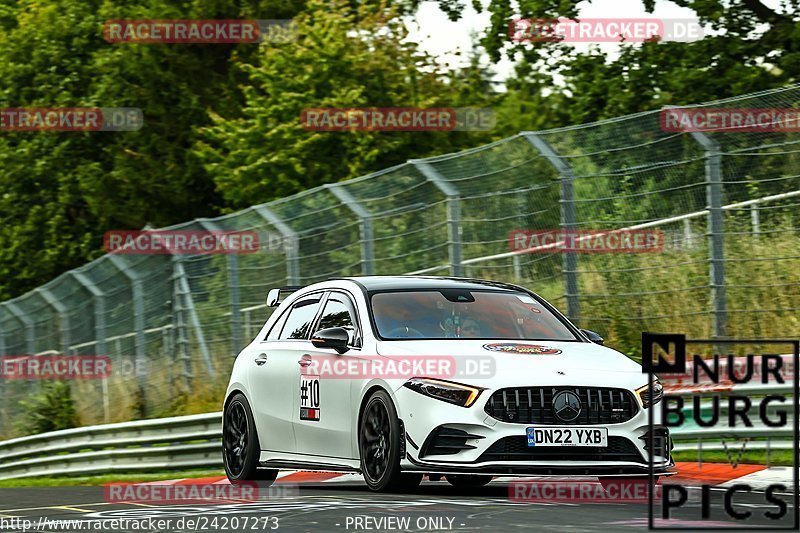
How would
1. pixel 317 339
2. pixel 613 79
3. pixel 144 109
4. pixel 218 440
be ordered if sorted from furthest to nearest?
1. pixel 144 109
2. pixel 613 79
3. pixel 218 440
4. pixel 317 339

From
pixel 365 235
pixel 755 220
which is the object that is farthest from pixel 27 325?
pixel 755 220

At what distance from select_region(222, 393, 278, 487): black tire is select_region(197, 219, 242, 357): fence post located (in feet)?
24.4

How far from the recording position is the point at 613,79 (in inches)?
1181

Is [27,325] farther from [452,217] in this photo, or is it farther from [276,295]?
[276,295]

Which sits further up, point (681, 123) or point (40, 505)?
point (681, 123)

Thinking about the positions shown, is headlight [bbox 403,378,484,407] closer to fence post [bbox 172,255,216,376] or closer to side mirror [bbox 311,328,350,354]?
side mirror [bbox 311,328,350,354]

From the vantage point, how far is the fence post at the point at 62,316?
27859mm

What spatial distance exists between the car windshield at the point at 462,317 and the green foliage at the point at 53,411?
17.4 meters

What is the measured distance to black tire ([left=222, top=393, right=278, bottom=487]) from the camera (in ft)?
42.7

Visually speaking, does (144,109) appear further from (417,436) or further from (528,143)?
(417,436)

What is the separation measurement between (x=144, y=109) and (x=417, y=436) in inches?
1329

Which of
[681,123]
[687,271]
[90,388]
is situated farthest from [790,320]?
[90,388]

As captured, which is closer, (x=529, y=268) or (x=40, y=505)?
(x=40, y=505)

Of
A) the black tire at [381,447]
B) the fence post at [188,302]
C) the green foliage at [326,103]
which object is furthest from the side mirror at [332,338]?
the green foliage at [326,103]
